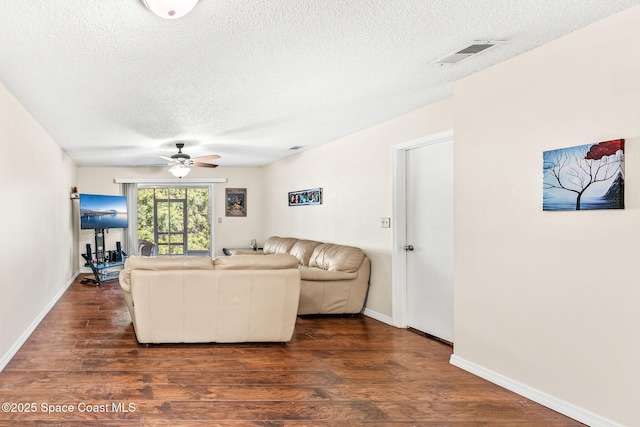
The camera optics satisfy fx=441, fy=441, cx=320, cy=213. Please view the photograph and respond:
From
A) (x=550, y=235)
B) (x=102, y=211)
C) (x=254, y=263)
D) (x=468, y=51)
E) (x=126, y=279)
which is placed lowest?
(x=126, y=279)

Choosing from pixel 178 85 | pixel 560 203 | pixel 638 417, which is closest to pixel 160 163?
pixel 178 85

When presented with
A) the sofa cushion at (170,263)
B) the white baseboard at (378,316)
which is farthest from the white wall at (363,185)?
the sofa cushion at (170,263)

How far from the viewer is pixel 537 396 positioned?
280 centimetres

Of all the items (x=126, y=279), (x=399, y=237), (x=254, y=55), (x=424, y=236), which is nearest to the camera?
(x=254, y=55)

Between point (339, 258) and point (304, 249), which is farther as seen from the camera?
point (304, 249)

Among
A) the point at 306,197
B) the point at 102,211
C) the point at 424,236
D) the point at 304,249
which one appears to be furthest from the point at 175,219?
the point at 424,236

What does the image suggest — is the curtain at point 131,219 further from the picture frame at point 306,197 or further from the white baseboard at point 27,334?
the picture frame at point 306,197

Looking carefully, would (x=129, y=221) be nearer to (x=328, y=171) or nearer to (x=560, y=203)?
(x=328, y=171)

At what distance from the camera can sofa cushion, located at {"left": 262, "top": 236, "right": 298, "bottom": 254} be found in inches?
274

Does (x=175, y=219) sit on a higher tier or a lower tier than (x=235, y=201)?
lower

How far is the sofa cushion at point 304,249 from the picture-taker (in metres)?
6.14

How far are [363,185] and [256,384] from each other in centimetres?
286

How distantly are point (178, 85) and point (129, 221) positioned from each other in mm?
6406

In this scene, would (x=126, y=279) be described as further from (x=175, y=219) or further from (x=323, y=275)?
(x=175, y=219)
